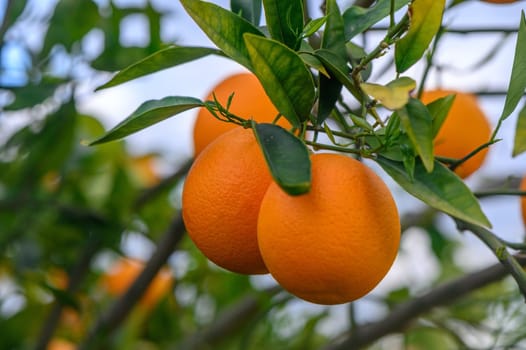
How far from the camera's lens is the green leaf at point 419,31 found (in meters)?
0.55

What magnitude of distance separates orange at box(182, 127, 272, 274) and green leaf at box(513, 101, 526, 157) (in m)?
0.25

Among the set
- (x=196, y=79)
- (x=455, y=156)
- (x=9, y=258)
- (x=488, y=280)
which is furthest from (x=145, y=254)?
(x=455, y=156)

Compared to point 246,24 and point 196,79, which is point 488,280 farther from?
point 196,79

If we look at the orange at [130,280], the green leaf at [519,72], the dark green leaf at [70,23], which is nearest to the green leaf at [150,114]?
the green leaf at [519,72]

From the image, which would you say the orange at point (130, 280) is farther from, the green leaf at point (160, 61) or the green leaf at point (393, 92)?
the green leaf at point (393, 92)

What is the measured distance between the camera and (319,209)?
1.81 ft

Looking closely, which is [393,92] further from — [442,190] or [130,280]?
[130,280]

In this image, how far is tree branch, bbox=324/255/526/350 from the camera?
0.99 meters

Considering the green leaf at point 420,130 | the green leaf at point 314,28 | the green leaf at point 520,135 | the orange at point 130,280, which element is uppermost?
the green leaf at point 314,28

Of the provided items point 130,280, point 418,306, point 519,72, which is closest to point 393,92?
point 519,72

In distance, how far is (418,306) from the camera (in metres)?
1.04

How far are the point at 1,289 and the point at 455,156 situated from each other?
121 centimetres

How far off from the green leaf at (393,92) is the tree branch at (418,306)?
0.50 meters

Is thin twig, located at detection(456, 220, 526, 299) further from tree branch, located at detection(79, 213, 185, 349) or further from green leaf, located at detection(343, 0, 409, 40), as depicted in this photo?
tree branch, located at detection(79, 213, 185, 349)
